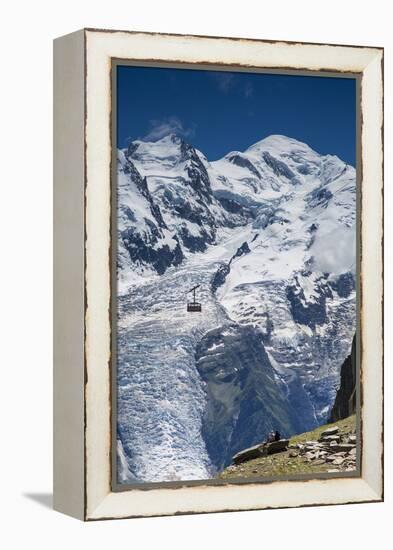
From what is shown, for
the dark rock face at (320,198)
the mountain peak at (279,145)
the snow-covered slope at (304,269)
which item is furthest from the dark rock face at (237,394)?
the mountain peak at (279,145)

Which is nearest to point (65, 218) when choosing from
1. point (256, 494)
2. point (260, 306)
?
point (260, 306)

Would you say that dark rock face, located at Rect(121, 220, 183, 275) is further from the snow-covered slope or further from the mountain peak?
the mountain peak

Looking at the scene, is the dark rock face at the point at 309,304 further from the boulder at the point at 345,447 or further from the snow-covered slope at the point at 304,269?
the boulder at the point at 345,447

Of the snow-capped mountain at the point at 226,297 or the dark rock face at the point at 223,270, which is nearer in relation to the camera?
the snow-capped mountain at the point at 226,297

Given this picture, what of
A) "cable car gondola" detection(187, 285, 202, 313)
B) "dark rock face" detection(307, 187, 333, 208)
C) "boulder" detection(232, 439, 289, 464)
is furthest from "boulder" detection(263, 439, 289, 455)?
"dark rock face" detection(307, 187, 333, 208)

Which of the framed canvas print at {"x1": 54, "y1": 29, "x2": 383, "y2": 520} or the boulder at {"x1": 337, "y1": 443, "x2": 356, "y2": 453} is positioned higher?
the framed canvas print at {"x1": 54, "y1": 29, "x2": 383, "y2": 520}

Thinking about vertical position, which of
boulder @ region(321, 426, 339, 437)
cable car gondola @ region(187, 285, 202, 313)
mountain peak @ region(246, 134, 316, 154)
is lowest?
boulder @ region(321, 426, 339, 437)
